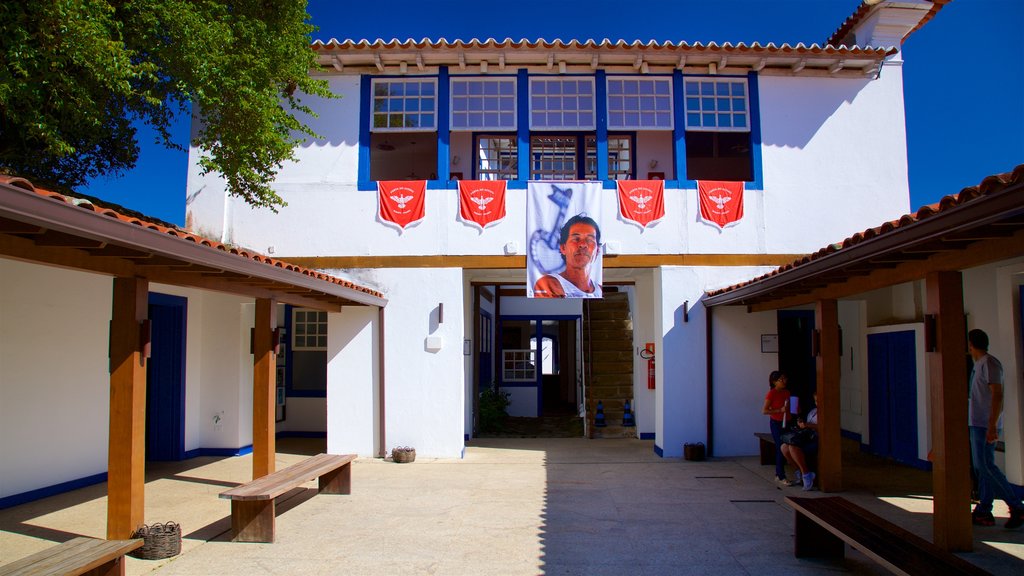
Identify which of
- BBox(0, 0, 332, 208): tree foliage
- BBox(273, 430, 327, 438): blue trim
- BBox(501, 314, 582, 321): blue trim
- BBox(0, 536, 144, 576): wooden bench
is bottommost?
BBox(273, 430, 327, 438): blue trim

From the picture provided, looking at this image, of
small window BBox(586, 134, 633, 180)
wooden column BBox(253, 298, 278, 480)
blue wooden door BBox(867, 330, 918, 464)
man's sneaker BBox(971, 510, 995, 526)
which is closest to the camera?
man's sneaker BBox(971, 510, 995, 526)

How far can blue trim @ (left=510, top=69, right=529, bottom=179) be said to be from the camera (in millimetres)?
11297

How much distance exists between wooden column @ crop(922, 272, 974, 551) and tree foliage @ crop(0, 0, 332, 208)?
7812 mm

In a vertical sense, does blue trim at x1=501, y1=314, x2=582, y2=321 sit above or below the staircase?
above

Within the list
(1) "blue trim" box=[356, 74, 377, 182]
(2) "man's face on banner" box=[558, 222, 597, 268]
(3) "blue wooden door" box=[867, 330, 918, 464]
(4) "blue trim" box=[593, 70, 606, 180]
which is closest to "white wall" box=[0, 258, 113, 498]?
(1) "blue trim" box=[356, 74, 377, 182]

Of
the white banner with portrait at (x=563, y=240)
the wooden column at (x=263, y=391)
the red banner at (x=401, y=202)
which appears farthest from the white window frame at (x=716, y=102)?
the wooden column at (x=263, y=391)

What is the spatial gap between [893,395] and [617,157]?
6.15 metres

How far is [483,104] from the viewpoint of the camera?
37.7 ft

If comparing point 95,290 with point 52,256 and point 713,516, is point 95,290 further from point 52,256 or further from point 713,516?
point 713,516

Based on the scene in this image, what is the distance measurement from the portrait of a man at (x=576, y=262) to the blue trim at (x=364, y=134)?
122 inches

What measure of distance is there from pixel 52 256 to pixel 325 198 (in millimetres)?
6528

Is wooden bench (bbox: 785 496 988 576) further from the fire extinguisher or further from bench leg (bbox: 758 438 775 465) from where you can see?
the fire extinguisher

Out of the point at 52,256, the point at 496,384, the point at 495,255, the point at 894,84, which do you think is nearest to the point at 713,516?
the point at 495,255

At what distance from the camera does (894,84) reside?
37.9 feet
